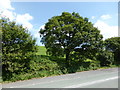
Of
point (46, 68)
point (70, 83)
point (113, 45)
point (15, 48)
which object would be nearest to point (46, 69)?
point (46, 68)

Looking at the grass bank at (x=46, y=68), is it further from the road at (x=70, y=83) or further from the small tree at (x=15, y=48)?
the road at (x=70, y=83)

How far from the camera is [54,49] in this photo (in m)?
16.8

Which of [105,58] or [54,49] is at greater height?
[54,49]

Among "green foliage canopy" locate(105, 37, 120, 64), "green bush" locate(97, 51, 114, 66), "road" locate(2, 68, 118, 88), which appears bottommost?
"road" locate(2, 68, 118, 88)

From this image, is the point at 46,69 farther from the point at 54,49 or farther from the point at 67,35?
the point at 67,35

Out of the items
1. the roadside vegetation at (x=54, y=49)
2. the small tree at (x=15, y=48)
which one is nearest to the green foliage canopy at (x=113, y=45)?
the roadside vegetation at (x=54, y=49)

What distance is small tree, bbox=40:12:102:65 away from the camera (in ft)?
53.8

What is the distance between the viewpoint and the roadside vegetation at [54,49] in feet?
38.2

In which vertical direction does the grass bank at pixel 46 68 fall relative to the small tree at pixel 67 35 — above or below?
below

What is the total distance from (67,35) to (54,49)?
2.89m

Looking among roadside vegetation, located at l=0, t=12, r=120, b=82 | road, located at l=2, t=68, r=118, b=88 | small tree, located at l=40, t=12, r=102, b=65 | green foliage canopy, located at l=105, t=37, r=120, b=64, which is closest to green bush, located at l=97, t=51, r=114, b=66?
roadside vegetation, located at l=0, t=12, r=120, b=82

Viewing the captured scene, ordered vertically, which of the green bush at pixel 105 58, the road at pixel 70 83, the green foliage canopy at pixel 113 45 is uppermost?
the green foliage canopy at pixel 113 45

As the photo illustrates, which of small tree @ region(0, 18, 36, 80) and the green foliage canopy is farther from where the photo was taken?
the green foliage canopy

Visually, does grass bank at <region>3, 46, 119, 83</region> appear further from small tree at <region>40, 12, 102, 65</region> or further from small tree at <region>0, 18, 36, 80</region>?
small tree at <region>40, 12, 102, 65</region>
